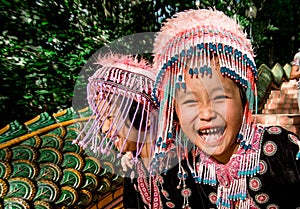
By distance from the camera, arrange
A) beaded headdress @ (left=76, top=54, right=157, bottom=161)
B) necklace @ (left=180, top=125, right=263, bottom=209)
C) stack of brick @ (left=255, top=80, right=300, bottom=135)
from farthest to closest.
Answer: stack of brick @ (left=255, top=80, right=300, bottom=135) → beaded headdress @ (left=76, top=54, right=157, bottom=161) → necklace @ (left=180, top=125, right=263, bottom=209)

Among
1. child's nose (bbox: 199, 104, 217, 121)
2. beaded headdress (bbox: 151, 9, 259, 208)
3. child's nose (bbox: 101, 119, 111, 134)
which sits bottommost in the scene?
child's nose (bbox: 101, 119, 111, 134)

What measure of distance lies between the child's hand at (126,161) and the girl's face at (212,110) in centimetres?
59

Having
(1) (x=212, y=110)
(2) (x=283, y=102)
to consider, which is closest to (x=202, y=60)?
(1) (x=212, y=110)

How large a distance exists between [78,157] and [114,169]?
0.67ft

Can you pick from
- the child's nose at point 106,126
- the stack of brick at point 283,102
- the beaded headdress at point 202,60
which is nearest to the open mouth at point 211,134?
the beaded headdress at point 202,60

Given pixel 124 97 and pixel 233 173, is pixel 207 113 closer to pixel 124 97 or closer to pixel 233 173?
pixel 233 173

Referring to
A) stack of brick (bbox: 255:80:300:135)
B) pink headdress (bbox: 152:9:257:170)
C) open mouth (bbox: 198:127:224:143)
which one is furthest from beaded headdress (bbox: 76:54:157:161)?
stack of brick (bbox: 255:80:300:135)

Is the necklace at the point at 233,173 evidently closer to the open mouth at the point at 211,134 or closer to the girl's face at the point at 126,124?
the open mouth at the point at 211,134

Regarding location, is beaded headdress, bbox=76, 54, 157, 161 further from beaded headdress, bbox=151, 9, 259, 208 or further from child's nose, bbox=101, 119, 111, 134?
beaded headdress, bbox=151, 9, 259, 208

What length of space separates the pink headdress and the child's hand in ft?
1.58

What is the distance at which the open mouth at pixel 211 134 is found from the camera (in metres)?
1.26

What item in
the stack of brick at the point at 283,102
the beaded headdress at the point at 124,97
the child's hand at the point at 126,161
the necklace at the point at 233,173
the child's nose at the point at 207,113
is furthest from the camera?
the stack of brick at the point at 283,102

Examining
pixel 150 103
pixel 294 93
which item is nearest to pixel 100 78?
pixel 150 103

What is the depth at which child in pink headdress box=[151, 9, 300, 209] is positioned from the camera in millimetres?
1249
